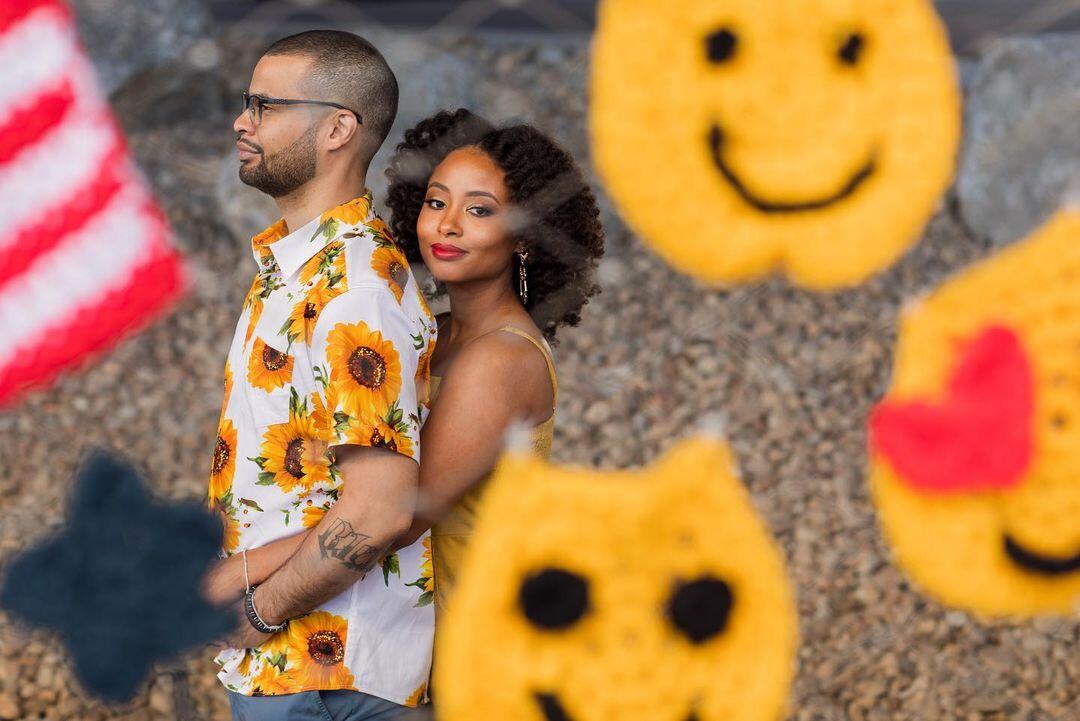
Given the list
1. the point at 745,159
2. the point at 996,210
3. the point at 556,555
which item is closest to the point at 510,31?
the point at 996,210

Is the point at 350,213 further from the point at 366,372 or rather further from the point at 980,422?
the point at 980,422

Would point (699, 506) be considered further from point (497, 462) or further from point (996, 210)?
point (996, 210)

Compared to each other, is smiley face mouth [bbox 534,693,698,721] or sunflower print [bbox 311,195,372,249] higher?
sunflower print [bbox 311,195,372,249]

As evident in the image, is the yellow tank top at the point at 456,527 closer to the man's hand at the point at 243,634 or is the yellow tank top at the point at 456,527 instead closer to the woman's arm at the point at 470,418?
the woman's arm at the point at 470,418

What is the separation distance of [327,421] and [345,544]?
84 millimetres

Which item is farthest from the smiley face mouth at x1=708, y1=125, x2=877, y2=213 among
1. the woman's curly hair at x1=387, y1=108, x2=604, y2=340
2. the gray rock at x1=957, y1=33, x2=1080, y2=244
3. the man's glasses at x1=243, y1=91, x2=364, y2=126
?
the gray rock at x1=957, y1=33, x2=1080, y2=244

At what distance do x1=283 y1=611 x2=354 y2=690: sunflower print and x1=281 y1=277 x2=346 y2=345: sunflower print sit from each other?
200 mm

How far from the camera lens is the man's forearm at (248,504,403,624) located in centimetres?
79

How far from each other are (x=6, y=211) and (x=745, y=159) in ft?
3.00

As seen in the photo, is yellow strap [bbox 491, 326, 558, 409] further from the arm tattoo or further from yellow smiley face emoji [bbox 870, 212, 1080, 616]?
yellow smiley face emoji [bbox 870, 212, 1080, 616]

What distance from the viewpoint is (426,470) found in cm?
85

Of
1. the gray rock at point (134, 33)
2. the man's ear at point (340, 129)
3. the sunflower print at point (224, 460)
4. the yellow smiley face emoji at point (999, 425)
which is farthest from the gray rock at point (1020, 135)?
the gray rock at point (134, 33)

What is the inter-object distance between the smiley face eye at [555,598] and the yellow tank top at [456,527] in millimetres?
96

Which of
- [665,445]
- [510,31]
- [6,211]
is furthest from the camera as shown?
[510,31]
